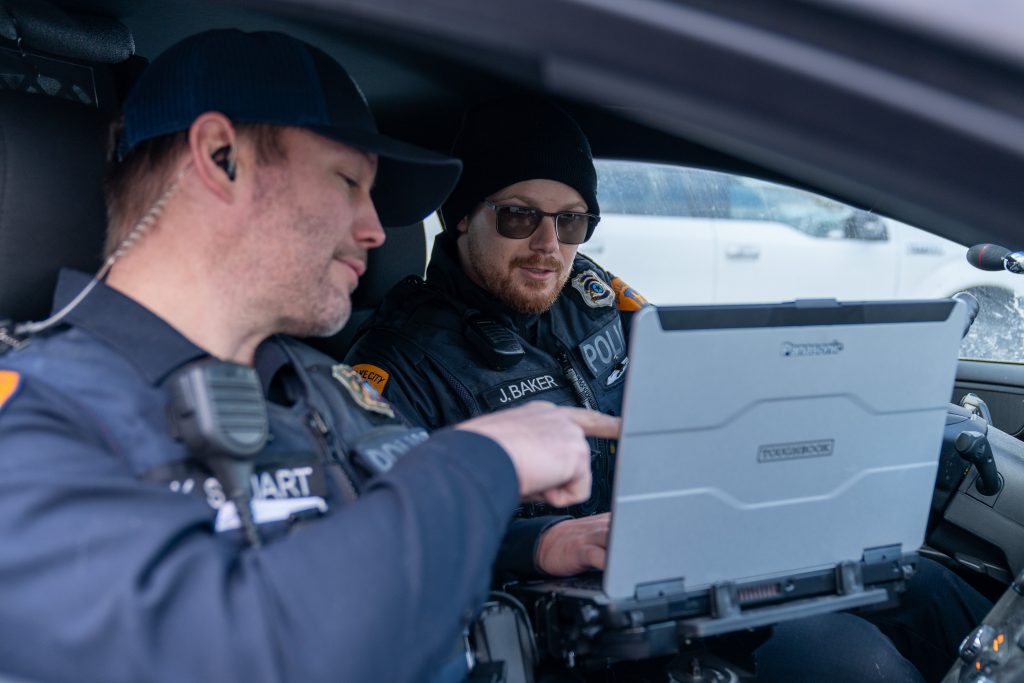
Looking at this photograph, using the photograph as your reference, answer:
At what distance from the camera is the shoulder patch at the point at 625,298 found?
7.93 ft

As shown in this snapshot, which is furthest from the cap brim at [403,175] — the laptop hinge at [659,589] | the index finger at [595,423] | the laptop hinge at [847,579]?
the laptop hinge at [847,579]

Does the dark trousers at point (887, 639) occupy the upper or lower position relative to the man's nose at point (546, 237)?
lower

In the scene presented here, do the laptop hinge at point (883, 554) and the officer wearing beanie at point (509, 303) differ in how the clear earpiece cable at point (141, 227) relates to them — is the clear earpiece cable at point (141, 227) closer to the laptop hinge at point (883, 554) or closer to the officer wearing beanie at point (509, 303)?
the officer wearing beanie at point (509, 303)

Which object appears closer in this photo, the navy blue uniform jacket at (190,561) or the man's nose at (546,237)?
the navy blue uniform jacket at (190,561)

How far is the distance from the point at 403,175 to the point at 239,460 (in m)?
0.65

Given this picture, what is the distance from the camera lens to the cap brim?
127 cm

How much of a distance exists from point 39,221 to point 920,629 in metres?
Answer: 1.71

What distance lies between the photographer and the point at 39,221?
1363 mm

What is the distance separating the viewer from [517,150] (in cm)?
214

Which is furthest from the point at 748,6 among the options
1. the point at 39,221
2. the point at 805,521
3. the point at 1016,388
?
the point at 1016,388

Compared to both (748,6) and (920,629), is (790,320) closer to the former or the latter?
(748,6)

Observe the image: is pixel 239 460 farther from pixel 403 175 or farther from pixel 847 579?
pixel 847 579

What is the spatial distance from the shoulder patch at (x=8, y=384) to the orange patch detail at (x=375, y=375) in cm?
89

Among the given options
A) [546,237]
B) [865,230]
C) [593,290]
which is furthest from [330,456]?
[865,230]
